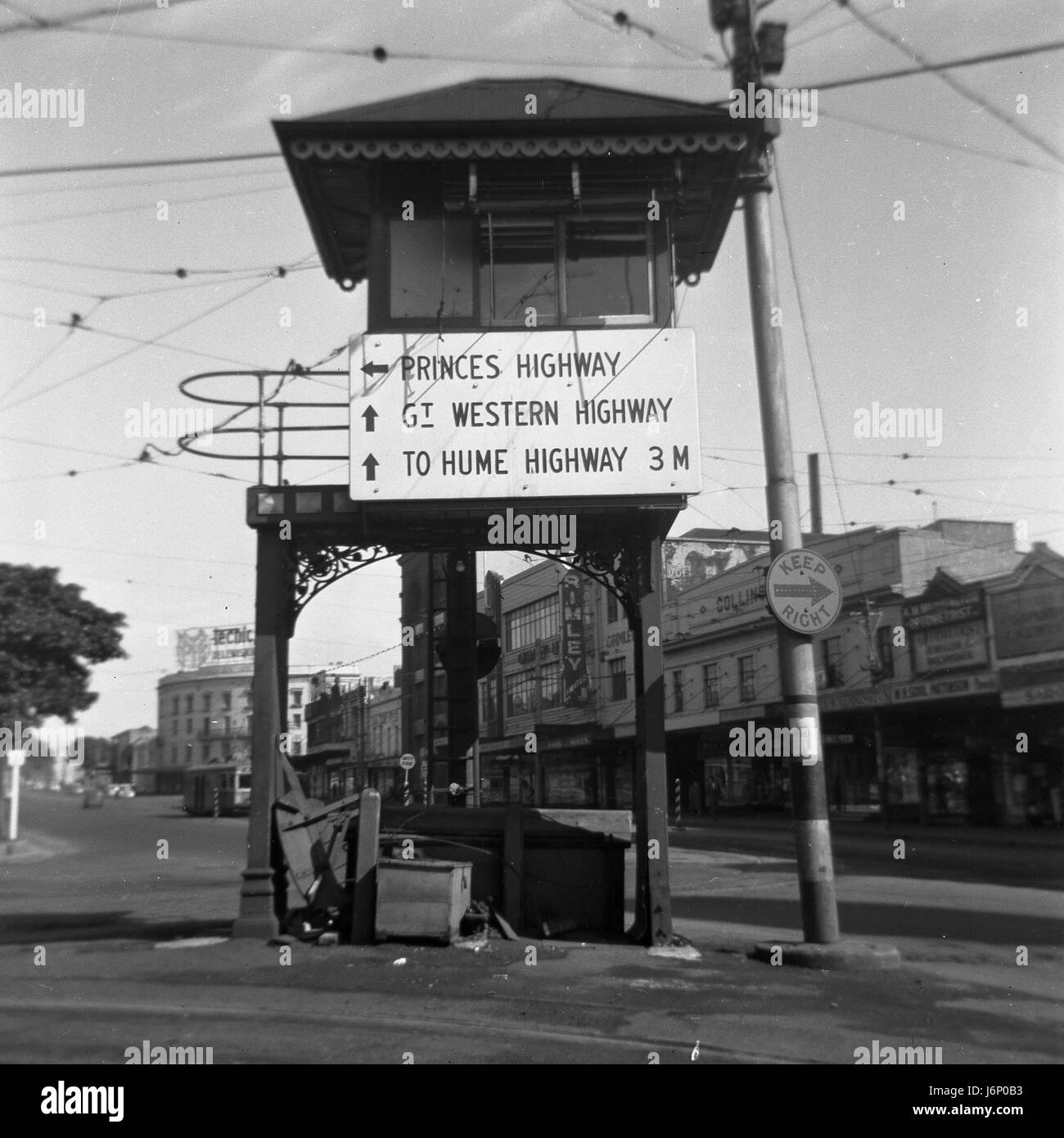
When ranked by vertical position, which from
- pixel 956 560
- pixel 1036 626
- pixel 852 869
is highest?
pixel 956 560

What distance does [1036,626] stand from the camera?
98.6 feet

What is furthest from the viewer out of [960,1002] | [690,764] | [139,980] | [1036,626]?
[690,764]

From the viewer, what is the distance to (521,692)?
184 feet

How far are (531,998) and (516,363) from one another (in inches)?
252

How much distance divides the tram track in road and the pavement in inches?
0.9

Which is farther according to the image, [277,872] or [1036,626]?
[1036,626]

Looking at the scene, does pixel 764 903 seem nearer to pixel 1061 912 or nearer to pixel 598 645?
pixel 1061 912

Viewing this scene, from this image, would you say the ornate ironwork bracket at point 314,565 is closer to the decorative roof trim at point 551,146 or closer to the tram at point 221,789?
the decorative roof trim at point 551,146

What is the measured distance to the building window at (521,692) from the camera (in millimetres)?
54969

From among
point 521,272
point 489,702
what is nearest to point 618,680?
point 489,702

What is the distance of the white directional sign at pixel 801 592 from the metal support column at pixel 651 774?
51.2 inches
